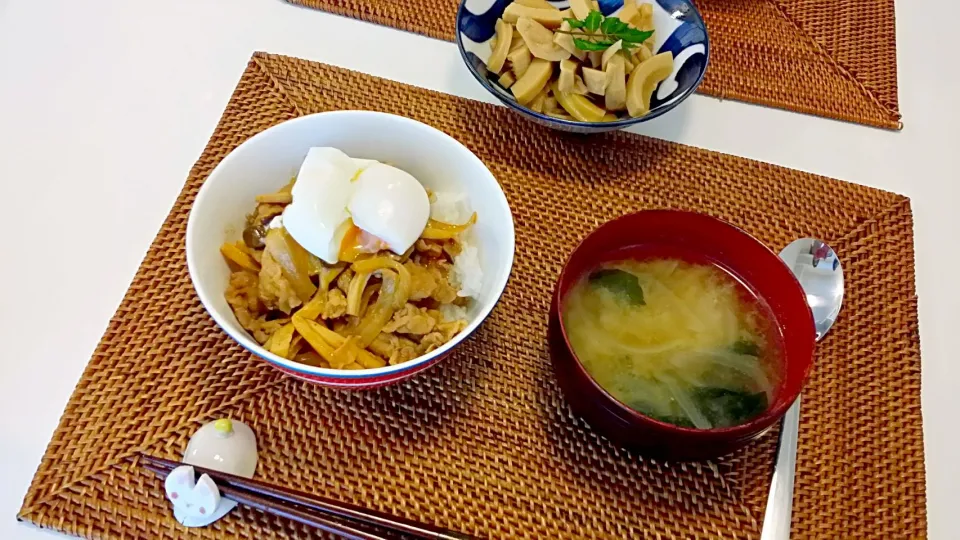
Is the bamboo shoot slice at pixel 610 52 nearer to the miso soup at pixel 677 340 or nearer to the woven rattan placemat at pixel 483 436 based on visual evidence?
the woven rattan placemat at pixel 483 436

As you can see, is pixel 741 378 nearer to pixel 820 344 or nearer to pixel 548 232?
pixel 820 344

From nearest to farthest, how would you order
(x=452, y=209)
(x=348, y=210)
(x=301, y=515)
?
1. (x=301, y=515)
2. (x=348, y=210)
3. (x=452, y=209)

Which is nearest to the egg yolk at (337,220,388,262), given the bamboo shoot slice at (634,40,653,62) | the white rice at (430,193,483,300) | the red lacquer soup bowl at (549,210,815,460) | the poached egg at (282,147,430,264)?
the poached egg at (282,147,430,264)

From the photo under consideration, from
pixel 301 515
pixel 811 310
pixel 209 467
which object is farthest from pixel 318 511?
pixel 811 310

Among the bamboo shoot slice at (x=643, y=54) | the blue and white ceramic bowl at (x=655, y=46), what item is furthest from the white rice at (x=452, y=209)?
the bamboo shoot slice at (x=643, y=54)

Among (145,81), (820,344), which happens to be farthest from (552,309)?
(145,81)

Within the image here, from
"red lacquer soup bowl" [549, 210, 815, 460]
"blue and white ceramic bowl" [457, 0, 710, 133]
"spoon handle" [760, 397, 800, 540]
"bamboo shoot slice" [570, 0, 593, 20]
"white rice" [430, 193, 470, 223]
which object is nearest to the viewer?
"red lacquer soup bowl" [549, 210, 815, 460]

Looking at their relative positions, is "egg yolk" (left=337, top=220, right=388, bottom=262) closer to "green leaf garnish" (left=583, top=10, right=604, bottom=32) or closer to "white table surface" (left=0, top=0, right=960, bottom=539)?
"white table surface" (left=0, top=0, right=960, bottom=539)

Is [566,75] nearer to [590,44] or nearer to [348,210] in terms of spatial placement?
[590,44]
